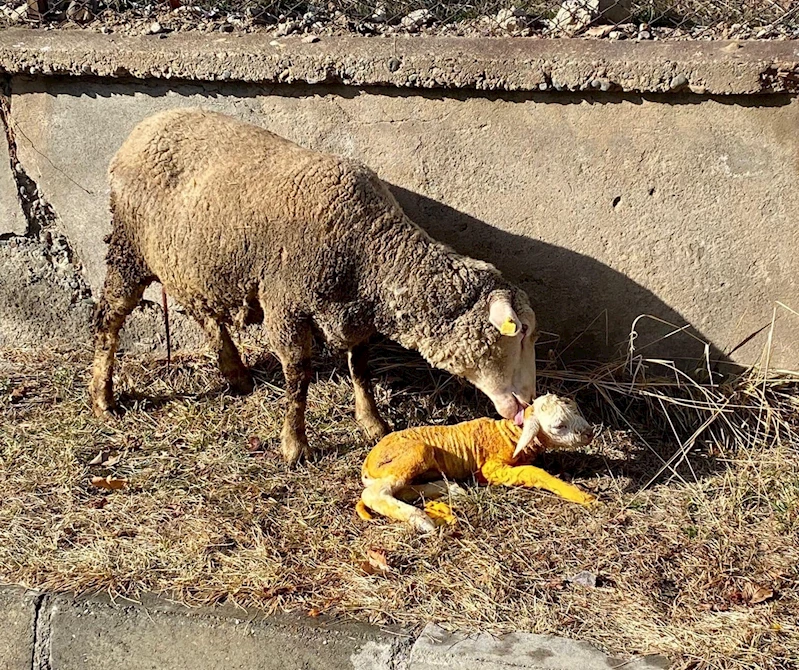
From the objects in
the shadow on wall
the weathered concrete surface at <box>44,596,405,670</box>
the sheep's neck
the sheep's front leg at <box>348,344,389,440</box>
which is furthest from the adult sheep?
the weathered concrete surface at <box>44,596,405,670</box>

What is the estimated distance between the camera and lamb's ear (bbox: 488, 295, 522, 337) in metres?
3.47

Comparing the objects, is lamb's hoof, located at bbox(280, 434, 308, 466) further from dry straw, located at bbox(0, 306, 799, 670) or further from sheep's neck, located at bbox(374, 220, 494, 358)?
sheep's neck, located at bbox(374, 220, 494, 358)

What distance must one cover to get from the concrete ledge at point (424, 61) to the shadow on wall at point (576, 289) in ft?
1.84

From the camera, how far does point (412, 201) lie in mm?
4176

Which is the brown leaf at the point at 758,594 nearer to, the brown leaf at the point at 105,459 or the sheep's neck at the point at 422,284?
the sheep's neck at the point at 422,284

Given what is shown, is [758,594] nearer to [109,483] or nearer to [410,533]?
[410,533]

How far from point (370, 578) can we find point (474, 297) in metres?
1.10

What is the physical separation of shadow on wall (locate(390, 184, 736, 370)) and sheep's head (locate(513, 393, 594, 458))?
72cm

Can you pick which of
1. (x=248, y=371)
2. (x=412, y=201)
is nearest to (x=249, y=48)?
(x=412, y=201)

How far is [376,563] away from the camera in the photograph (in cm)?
321

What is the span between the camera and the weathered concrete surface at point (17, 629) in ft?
10.0

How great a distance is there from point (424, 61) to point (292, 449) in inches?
64.7

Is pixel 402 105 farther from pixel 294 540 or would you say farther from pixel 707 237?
pixel 294 540

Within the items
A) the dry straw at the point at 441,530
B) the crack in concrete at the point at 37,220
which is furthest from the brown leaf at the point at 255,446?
the crack in concrete at the point at 37,220
